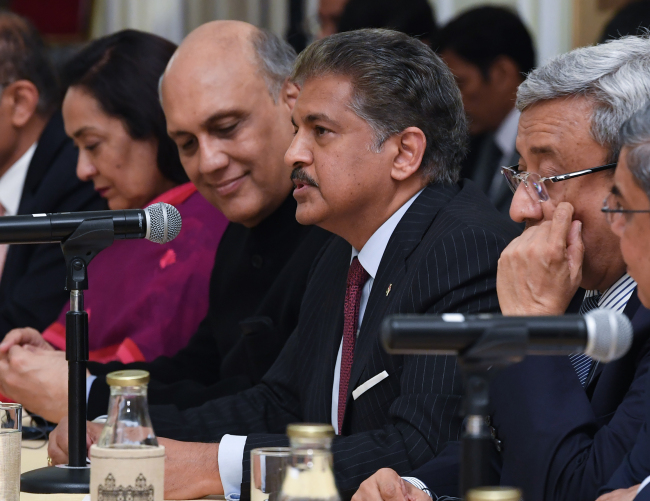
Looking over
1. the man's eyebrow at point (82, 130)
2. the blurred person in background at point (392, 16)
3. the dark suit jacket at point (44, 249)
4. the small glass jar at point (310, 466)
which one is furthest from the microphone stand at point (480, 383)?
the blurred person in background at point (392, 16)

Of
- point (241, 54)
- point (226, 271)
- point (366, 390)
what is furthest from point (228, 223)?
point (366, 390)

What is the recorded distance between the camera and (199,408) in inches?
91.4

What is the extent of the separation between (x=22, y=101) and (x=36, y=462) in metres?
2.25

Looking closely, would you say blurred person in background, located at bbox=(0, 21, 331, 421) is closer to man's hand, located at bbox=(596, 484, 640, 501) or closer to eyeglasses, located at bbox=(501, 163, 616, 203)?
eyeglasses, located at bbox=(501, 163, 616, 203)

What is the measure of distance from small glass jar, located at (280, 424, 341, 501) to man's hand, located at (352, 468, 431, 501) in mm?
491

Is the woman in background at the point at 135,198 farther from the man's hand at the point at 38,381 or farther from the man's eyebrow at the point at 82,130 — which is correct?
the man's hand at the point at 38,381

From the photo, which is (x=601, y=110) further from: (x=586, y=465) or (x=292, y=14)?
(x=292, y=14)

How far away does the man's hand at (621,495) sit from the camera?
53.4 inches

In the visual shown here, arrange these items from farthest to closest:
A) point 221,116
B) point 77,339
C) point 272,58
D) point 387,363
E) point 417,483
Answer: point 272,58
point 221,116
point 387,363
point 77,339
point 417,483

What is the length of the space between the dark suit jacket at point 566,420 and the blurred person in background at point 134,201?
1.47m

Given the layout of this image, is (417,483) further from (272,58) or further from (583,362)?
(272,58)

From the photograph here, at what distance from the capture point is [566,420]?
61.9 inches

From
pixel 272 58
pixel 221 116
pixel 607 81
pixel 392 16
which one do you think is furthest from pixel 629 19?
pixel 607 81

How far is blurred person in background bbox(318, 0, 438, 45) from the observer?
426 cm
